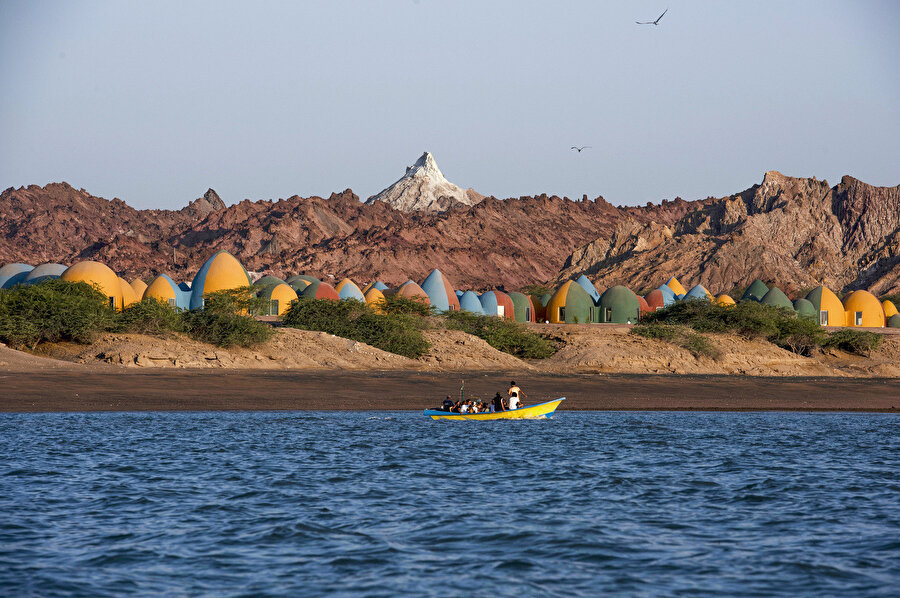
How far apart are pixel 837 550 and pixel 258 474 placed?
366 inches

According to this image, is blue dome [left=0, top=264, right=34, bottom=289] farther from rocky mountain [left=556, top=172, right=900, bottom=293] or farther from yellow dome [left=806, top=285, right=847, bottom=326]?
rocky mountain [left=556, top=172, right=900, bottom=293]

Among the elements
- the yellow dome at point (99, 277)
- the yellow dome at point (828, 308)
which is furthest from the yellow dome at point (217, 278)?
the yellow dome at point (828, 308)

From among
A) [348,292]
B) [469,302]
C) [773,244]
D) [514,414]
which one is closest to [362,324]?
[514,414]

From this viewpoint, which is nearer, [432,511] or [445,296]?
[432,511]

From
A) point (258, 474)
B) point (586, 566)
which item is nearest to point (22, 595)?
point (586, 566)

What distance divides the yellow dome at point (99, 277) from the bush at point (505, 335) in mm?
16540

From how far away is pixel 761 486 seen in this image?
54.2ft

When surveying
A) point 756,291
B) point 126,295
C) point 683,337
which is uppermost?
point 756,291

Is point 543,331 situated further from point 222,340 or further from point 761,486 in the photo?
point 761,486

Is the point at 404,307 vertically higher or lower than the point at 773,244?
lower

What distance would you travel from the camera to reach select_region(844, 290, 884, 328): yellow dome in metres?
68.2

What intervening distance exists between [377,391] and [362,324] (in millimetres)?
12983

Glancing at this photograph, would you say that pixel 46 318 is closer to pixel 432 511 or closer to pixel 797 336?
pixel 432 511

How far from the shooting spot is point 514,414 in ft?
87.5
